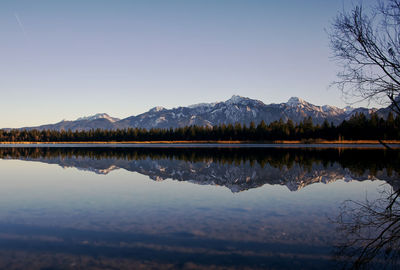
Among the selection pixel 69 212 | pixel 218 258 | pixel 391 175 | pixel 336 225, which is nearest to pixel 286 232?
pixel 336 225

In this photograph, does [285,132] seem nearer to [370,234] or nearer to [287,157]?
[287,157]

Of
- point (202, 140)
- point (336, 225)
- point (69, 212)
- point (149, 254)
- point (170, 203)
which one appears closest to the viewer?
point (149, 254)

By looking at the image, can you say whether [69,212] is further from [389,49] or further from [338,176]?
[338,176]

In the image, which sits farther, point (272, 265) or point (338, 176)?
point (338, 176)

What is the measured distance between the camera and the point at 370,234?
1023 centimetres

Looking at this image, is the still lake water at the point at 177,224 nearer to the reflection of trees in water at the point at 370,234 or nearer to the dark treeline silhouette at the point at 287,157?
the reflection of trees in water at the point at 370,234

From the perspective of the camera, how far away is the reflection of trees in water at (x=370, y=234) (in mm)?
8016

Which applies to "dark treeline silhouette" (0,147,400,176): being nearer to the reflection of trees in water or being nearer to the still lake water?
the still lake water

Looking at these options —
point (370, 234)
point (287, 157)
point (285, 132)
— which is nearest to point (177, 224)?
point (370, 234)

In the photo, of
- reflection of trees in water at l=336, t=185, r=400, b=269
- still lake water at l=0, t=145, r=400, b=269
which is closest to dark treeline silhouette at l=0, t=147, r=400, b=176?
still lake water at l=0, t=145, r=400, b=269

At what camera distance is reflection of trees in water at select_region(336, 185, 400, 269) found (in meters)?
8.02

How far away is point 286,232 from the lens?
10586mm

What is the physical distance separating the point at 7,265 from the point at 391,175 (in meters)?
27.8

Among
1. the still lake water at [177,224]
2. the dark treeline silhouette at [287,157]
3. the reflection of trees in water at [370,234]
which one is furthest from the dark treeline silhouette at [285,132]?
the reflection of trees in water at [370,234]
